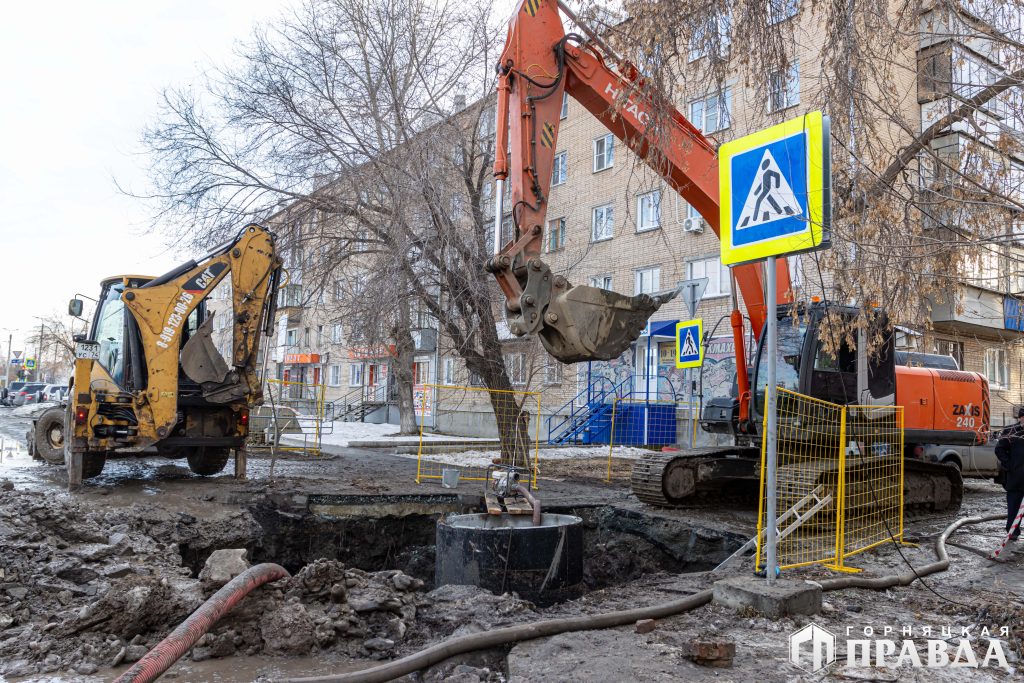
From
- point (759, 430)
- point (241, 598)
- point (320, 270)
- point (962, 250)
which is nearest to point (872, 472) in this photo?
point (759, 430)

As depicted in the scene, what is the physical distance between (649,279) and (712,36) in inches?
690

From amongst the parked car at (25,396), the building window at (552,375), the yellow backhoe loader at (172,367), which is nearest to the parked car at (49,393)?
the parked car at (25,396)

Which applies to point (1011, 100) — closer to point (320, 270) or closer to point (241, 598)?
point (241, 598)

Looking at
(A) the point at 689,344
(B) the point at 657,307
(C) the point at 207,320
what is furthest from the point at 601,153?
(B) the point at 657,307

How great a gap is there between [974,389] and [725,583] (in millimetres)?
8829

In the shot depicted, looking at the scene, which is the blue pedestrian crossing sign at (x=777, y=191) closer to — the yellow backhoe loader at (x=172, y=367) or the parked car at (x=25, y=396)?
the yellow backhoe loader at (x=172, y=367)

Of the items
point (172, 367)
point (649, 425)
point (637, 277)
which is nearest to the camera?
point (172, 367)

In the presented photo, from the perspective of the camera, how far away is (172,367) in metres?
9.27

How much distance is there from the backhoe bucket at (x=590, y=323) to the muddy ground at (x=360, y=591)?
6.11 ft

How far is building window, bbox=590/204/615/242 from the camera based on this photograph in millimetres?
24094

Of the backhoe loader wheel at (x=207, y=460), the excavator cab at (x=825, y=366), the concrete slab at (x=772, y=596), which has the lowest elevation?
the concrete slab at (x=772, y=596)

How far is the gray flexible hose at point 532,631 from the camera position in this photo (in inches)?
139

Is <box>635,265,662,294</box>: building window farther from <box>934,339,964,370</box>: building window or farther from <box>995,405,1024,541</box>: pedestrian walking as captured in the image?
<box>995,405,1024,541</box>: pedestrian walking

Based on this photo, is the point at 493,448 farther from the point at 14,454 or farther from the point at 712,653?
the point at 712,653
